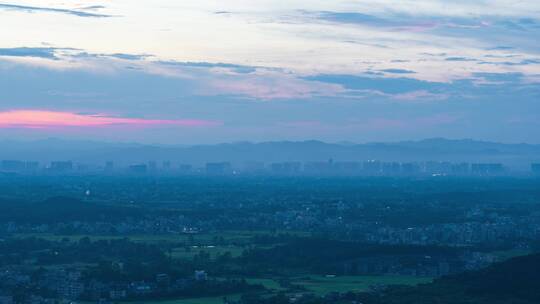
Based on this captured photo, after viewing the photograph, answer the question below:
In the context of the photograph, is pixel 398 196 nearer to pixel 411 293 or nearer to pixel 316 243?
pixel 316 243

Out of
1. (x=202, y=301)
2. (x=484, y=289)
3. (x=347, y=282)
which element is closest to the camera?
(x=484, y=289)

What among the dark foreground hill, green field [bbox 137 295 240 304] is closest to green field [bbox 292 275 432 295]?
the dark foreground hill

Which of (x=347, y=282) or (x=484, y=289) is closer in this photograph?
(x=484, y=289)

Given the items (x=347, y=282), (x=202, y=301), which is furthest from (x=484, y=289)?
(x=202, y=301)

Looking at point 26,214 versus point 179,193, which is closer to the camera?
point 26,214

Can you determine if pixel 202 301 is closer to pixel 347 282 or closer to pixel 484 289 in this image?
pixel 347 282

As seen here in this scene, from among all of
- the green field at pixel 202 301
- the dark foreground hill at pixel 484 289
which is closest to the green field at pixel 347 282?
the dark foreground hill at pixel 484 289

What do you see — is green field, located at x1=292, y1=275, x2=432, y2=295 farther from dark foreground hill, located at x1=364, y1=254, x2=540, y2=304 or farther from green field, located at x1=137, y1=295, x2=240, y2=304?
green field, located at x1=137, y1=295, x2=240, y2=304

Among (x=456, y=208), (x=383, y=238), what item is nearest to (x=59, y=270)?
(x=383, y=238)
